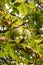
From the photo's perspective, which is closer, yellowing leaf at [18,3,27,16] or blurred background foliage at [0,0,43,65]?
blurred background foliage at [0,0,43,65]

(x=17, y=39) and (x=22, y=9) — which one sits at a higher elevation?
(x=22, y=9)

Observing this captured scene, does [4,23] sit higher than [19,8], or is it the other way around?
[19,8]

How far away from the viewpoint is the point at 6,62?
261 centimetres

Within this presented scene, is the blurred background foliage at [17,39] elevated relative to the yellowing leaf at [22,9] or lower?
lower

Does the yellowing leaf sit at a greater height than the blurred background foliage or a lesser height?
greater

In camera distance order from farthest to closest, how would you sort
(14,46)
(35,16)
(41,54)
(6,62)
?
1. (35,16)
2. (6,62)
3. (41,54)
4. (14,46)

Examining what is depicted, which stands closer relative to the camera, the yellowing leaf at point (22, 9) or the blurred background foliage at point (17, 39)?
the blurred background foliage at point (17, 39)

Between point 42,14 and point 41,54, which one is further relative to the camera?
point 42,14

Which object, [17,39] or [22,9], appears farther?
[22,9]

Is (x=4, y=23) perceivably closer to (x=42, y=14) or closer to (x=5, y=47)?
(x=5, y=47)

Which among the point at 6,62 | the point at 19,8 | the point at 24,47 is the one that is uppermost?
the point at 19,8

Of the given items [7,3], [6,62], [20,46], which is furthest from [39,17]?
[20,46]

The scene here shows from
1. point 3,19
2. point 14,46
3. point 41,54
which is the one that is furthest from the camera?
point 3,19

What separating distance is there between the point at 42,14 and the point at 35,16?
11 cm
